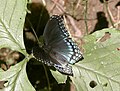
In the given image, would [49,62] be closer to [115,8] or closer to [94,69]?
[94,69]

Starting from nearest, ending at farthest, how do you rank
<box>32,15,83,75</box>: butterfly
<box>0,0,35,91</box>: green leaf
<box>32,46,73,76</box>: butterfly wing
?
<box>32,46,73,76</box>: butterfly wing
<box>32,15,83,75</box>: butterfly
<box>0,0,35,91</box>: green leaf

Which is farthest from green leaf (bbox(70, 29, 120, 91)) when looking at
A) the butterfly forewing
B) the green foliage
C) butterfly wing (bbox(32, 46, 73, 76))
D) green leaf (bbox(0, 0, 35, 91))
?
green leaf (bbox(0, 0, 35, 91))

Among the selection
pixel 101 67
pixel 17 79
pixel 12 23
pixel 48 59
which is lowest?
pixel 101 67

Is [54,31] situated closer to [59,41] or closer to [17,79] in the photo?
[59,41]

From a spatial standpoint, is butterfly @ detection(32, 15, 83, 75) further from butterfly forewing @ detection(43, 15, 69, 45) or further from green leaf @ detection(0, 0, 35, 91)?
green leaf @ detection(0, 0, 35, 91)

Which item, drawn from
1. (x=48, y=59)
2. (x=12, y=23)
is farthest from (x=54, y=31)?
(x=12, y=23)

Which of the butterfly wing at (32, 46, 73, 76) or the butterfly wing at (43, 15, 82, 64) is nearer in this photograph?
the butterfly wing at (32, 46, 73, 76)
